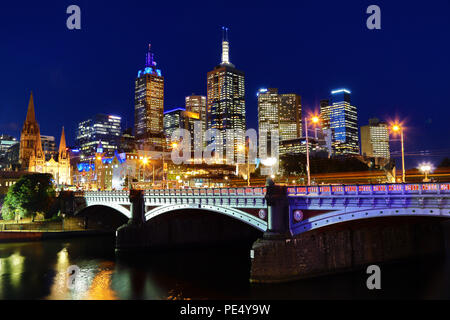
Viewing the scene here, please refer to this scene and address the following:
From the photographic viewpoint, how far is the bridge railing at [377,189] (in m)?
24.7

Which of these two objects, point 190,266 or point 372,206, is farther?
point 190,266

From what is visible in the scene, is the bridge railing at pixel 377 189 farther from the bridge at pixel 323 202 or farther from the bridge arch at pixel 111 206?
the bridge arch at pixel 111 206

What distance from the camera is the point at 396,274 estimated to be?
125ft

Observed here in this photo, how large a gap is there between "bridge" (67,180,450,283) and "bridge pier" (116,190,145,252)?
9232 millimetres

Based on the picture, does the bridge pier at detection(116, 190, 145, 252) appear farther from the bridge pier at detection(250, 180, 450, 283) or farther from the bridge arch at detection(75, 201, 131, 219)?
the bridge pier at detection(250, 180, 450, 283)

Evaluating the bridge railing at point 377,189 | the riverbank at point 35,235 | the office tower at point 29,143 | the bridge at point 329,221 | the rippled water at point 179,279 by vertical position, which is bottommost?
the rippled water at point 179,279

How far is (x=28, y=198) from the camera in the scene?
80.3 m

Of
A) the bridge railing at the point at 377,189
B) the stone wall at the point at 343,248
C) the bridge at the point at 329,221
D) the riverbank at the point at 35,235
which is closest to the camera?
the bridge railing at the point at 377,189

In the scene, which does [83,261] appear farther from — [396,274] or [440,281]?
[440,281]

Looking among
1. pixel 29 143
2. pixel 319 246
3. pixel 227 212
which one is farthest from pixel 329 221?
pixel 29 143

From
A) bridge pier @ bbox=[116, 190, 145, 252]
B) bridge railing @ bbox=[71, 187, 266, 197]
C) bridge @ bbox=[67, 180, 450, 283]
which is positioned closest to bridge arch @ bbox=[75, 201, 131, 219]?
bridge pier @ bbox=[116, 190, 145, 252]

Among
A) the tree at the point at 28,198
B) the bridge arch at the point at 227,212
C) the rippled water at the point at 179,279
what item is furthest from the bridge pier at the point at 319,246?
the tree at the point at 28,198
